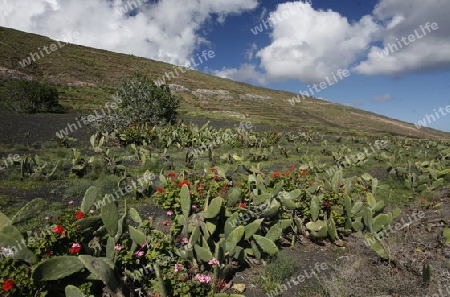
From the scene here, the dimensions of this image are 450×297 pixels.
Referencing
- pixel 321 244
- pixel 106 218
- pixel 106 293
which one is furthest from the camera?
pixel 321 244

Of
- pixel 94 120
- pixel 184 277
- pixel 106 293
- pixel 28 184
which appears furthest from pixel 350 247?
pixel 94 120

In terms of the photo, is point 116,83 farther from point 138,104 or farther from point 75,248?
Result: point 75,248

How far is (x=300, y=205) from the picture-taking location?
22.5 feet

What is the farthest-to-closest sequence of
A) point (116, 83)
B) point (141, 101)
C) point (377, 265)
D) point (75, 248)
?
point (116, 83) → point (141, 101) → point (377, 265) → point (75, 248)

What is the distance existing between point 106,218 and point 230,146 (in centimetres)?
1516

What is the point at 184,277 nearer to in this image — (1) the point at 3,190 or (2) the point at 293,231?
(2) the point at 293,231

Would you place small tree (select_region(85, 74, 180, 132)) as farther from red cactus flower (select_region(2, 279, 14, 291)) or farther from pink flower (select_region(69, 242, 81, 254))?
red cactus flower (select_region(2, 279, 14, 291))

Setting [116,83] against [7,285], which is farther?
[116,83]

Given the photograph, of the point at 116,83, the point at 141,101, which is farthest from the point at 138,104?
the point at 116,83

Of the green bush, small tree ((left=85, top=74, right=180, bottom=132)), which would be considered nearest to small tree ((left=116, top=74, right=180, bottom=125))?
small tree ((left=85, top=74, right=180, bottom=132))

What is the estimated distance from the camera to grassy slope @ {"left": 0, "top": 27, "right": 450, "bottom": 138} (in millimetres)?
42406

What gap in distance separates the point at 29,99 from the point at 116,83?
27.5 metres

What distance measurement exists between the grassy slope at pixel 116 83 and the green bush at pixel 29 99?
522cm

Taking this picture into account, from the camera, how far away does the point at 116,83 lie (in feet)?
173
